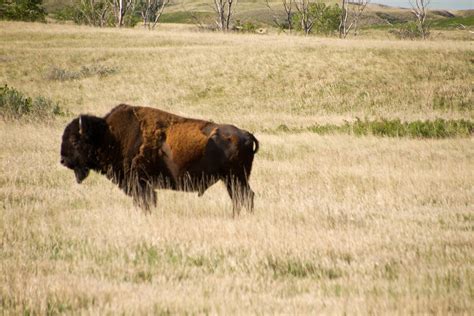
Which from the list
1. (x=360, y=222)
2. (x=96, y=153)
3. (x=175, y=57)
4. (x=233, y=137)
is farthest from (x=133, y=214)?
(x=175, y=57)

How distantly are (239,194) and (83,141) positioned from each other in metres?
2.28

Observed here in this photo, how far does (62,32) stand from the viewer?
55188 mm

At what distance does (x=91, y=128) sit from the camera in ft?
29.1

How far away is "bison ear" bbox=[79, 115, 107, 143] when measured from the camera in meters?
8.79

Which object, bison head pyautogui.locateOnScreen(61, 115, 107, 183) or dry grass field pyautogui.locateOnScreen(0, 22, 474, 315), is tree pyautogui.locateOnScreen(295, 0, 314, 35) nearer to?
dry grass field pyautogui.locateOnScreen(0, 22, 474, 315)

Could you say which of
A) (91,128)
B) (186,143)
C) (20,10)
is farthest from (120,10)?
(186,143)

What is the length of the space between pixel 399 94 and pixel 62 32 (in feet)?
108

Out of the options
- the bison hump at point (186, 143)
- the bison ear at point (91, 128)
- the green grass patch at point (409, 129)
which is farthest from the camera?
the green grass patch at point (409, 129)

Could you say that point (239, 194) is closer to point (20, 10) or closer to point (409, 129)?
point (409, 129)

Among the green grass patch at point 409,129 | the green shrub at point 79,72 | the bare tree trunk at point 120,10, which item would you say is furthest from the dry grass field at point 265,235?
the bare tree trunk at point 120,10

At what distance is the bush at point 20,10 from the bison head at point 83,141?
71.3 meters

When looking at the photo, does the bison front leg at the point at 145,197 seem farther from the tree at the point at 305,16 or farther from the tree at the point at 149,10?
the tree at the point at 305,16

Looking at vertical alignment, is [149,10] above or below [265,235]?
above

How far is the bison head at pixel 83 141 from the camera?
29.0 ft
